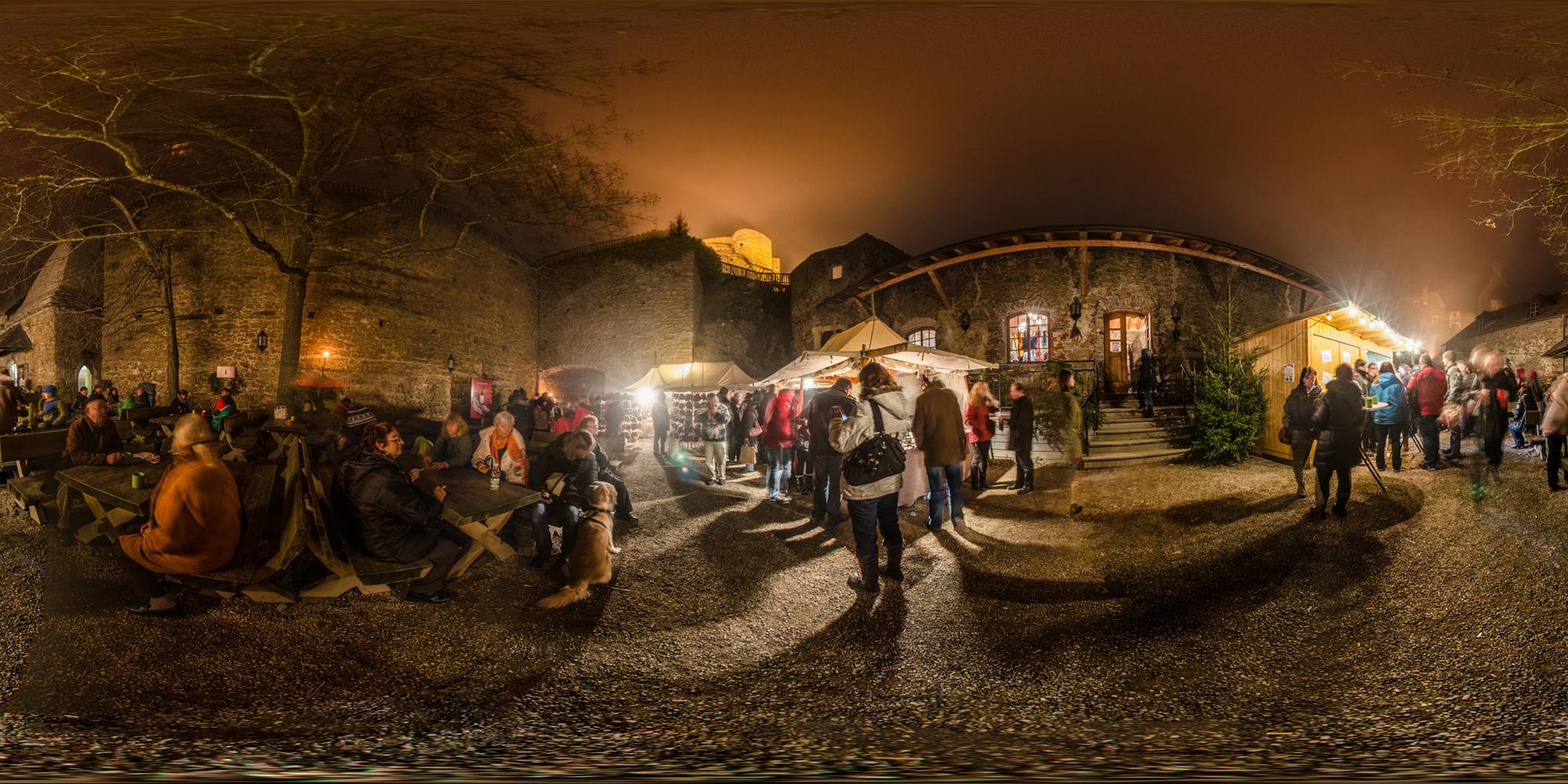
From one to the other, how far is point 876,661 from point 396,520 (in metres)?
1.80

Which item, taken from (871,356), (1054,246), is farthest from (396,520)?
(1054,246)

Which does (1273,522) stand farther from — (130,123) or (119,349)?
(119,349)

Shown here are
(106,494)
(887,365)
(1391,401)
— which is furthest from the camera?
(887,365)

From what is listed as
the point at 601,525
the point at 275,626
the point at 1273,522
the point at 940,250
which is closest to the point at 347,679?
the point at 275,626

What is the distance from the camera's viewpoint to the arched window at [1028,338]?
926cm

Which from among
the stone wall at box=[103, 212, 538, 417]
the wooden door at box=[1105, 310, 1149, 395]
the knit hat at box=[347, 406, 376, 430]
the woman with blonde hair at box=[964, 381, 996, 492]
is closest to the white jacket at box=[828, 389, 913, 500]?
the stone wall at box=[103, 212, 538, 417]

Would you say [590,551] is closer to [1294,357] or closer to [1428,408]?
[1294,357]

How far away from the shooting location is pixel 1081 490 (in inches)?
110

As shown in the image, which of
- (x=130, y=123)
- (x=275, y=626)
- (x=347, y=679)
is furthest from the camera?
(x=130, y=123)

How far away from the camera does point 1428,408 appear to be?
8.45 ft

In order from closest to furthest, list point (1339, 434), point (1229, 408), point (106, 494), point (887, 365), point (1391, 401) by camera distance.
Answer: point (106, 494) → point (1339, 434) → point (1391, 401) → point (1229, 408) → point (887, 365)

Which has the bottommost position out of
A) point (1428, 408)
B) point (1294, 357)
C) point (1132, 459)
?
point (1132, 459)

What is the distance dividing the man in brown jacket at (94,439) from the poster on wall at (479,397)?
44.7 inches

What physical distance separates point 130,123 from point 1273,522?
475 cm
